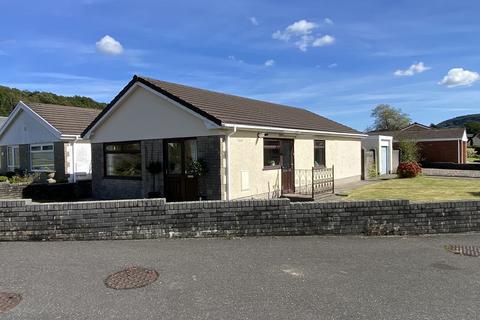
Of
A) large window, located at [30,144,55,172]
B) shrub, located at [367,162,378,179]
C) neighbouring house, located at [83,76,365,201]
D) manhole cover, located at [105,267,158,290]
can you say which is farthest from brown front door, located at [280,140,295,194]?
large window, located at [30,144,55,172]

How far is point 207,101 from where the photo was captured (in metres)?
14.7

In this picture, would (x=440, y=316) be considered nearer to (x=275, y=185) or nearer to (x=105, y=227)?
(x=105, y=227)

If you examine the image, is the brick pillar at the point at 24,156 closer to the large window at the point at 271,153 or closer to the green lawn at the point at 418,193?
the large window at the point at 271,153

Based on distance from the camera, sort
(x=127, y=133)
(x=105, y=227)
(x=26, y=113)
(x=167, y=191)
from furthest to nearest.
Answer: (x=26, y=113) → (x=127, y=133) → (x=167, y=191) → (x=105, y=227)

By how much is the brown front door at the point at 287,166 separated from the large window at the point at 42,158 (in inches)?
477

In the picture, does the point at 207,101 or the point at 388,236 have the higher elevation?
the point at 207,101

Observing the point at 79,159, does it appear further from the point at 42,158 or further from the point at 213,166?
the point at 213,166

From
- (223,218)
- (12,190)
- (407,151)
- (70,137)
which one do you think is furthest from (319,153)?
(407,151)

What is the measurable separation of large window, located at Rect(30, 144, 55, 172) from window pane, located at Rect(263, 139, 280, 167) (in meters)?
11.9

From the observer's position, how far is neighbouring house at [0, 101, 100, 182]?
65.0 feet

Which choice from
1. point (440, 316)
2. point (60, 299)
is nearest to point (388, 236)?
point (440, 316)

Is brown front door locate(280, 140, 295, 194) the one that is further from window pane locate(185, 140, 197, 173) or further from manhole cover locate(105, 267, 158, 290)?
manhole cover locate(105, 267, 158, 290)

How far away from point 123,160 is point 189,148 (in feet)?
12.0

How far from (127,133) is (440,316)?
42.2 ft
